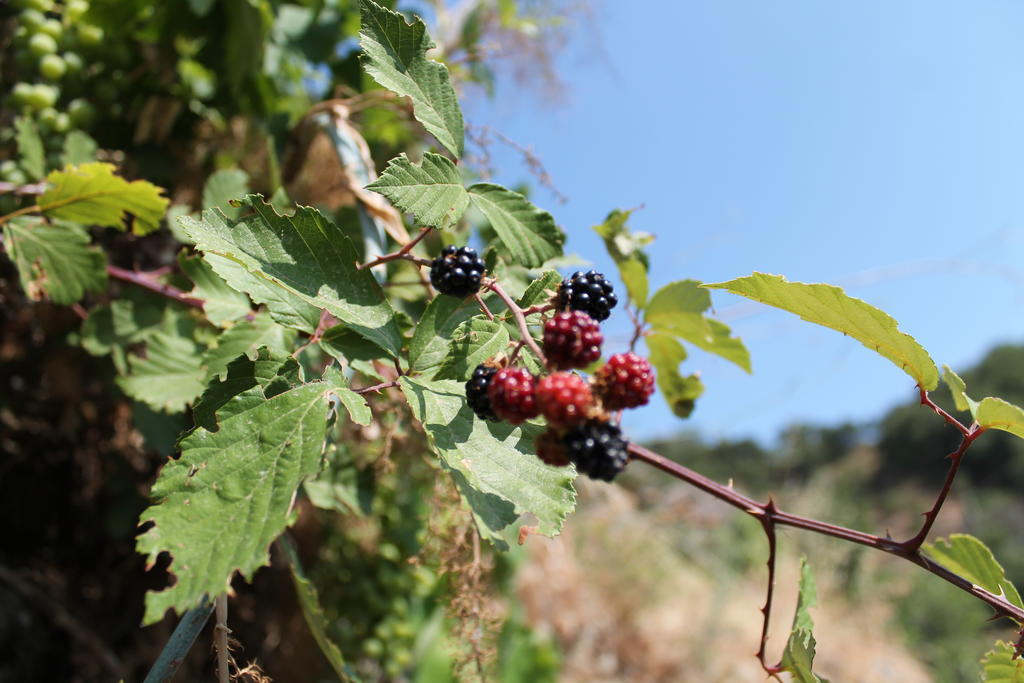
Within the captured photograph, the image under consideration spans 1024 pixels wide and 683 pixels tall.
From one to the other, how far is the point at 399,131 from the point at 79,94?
0.68 m

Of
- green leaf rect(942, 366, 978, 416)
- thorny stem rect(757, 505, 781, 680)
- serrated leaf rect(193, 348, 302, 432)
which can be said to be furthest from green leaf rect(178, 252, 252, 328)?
green leaf rect(942, 366, 978, 416)

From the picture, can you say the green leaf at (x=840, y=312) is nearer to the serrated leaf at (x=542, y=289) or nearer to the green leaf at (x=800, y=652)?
the serrated leaf at (x=542, y=289)

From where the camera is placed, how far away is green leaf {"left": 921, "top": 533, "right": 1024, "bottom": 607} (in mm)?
883

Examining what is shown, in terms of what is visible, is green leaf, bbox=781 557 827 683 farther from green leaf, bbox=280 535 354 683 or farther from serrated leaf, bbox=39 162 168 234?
serrated leaf, bbox=39 162 168 234

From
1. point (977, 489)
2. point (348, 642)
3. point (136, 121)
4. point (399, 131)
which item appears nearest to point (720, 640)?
point (348, 642)

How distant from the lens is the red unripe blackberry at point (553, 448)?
0.54 m

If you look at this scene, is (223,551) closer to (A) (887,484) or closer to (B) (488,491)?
(B) (488,491)

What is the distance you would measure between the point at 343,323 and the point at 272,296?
0.08 meters

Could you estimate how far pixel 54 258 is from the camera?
1016 mm

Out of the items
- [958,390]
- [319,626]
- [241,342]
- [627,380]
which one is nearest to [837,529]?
[958,390]

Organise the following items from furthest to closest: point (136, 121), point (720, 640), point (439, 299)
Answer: point (720, 640), point (136, 121), point (439, 299)

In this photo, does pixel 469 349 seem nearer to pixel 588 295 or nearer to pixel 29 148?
pixel 588 295

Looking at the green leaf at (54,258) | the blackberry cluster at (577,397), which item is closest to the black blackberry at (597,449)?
the blackberry cluster at (577,397)

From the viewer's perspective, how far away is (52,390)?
1400mm
